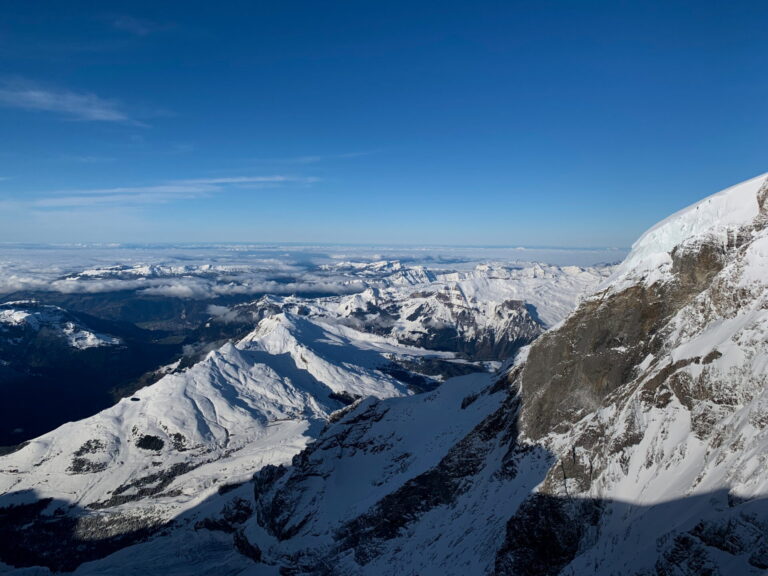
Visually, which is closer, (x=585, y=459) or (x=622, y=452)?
(x=622, y=452)

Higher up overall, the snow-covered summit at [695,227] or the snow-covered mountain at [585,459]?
the snow-covered summit at [695,227]

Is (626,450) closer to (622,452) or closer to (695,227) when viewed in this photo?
(622,452)

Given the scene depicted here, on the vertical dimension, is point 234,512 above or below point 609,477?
below

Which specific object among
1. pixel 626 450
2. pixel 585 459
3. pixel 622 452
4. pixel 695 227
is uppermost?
pixel 695 227

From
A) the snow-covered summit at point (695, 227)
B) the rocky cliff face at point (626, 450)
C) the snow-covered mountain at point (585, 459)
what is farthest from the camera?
the snow-covered summit at point (695, 227)

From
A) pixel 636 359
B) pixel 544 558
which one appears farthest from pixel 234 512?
pixel 636 359

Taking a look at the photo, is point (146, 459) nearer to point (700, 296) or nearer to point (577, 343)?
point (577, 343)

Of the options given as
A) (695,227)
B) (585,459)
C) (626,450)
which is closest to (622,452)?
(626,450)

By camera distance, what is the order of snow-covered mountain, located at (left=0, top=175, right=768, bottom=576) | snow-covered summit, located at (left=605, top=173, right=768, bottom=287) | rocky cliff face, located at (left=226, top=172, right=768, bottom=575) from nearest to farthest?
rocky cliff face, located at (left=226, top=172, right=768, bottom=575) → snow-covered mountain, located at (left=0, top=175, right=768, bottom=576) → snow-covered summit, located at (left=605, top=173, right=768, bottom=287)

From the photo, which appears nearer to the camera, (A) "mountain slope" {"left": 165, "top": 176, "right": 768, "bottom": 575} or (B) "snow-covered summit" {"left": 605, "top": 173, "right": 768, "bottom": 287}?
(A) "mountain slope" {"left": 165, "top": 176, "right": 768, "bottom": 575}

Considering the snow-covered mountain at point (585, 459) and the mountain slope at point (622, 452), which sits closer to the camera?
the mountain slope at point (622, 452)

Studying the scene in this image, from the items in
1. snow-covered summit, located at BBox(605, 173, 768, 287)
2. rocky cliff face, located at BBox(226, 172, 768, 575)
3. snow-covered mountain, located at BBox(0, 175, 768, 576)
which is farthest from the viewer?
snow-covered summit, located at BBox(605, 173, 768, 287)
